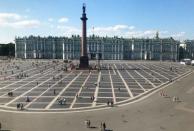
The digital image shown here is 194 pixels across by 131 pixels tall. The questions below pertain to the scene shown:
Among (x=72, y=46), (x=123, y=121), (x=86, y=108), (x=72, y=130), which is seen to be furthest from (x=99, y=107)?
(x=72, y=46)

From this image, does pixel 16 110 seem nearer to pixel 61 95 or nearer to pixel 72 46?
pixel 61 95

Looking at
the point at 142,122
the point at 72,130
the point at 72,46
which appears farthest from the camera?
the point at 72,46

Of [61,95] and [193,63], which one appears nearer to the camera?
[61,95]

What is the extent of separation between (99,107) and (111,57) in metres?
158

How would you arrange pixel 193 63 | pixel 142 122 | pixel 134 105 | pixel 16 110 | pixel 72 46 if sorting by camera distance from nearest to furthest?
1. pixel 142 122
2. pixel 16 110
3. pixel 134 105
4. pixel 193 63
5. pixel 72 46

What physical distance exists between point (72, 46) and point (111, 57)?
78.0 feet

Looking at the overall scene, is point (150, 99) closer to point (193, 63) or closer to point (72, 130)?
point (72, 130)

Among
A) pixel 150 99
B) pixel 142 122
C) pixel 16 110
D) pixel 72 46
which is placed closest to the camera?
pixel 142 122

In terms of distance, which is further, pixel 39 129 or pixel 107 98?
pixel 107 98

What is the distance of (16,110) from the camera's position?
37531mm

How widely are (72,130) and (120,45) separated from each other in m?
170

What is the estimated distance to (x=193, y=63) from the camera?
13988cm

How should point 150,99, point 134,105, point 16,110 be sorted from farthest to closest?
1. point 150,99
2. point 134,105
3. point 16,110

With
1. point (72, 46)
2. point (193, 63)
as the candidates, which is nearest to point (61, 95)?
point (193, 63)
